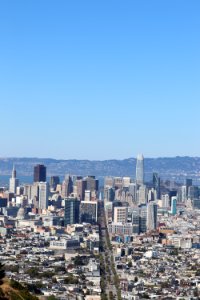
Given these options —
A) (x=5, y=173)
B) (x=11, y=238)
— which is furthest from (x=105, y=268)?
(x=5, y=173)

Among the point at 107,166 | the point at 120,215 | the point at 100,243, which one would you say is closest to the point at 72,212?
the point at 120,215

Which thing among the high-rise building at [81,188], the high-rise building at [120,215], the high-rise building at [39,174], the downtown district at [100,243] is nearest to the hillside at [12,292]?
the downtown district at [100,243]

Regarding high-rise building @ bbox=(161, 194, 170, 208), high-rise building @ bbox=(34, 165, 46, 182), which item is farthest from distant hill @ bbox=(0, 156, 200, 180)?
high-rise building @ bbox=(161, 194, 170, 208)

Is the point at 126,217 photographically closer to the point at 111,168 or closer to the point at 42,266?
the point at 42,266

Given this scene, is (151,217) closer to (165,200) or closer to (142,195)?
(165,200)

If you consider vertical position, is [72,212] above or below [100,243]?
above
